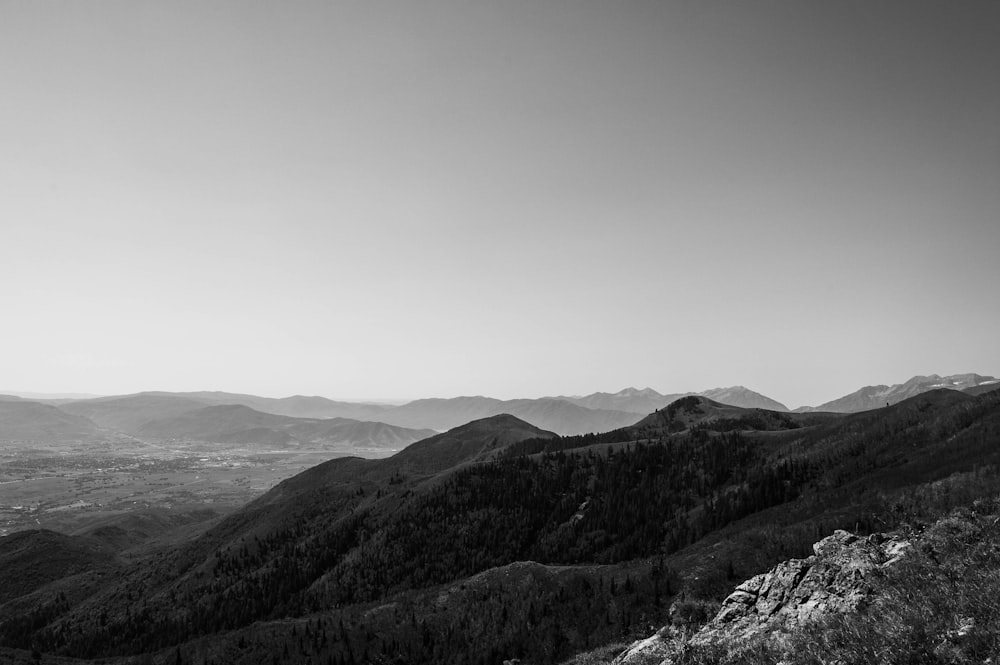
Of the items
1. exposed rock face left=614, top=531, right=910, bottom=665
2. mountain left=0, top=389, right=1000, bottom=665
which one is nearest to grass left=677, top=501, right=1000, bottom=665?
mountain left=0, top=389, right=1000, bottom=665

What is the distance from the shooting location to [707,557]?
5484cm

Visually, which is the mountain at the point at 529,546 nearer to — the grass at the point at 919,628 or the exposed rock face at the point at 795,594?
the grass at the point at 919,628

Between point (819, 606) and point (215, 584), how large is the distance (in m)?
144

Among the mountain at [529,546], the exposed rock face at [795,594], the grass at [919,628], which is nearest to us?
the grass at [919,628]

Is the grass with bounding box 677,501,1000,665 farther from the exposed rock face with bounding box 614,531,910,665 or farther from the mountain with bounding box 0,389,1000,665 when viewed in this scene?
the exposed rock face with bounding box 614,531,910,665

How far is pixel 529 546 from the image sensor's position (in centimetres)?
11350

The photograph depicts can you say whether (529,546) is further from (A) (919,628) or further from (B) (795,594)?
(A) (919,628)

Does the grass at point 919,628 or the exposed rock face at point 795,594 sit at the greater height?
the grass at point 919,628

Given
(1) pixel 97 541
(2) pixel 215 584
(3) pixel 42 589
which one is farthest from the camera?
(1) pixel 97 541

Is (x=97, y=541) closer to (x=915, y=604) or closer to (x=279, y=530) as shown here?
(x=279, y=530)

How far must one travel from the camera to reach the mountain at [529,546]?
49969mm

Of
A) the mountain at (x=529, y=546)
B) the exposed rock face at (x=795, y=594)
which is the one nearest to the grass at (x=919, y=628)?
the mountain at (x=529, y=546)

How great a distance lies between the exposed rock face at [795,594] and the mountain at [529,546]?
4.64m

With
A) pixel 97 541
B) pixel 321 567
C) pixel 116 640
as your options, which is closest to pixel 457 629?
pixel 321 567
